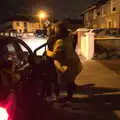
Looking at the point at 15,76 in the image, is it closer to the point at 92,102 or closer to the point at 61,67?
the point at 61,67

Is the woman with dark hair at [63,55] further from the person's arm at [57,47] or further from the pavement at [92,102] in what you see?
the pavement at [92,102]

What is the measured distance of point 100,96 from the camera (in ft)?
31.6

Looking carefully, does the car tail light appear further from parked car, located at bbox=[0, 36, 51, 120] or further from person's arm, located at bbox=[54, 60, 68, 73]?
person's arm, located at bbox=[54, 60, 68, 73]

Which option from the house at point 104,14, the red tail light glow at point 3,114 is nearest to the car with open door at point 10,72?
the red tail light glow at point 3,114

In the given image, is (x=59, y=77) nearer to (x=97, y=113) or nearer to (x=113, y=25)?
(x=97, y=113)

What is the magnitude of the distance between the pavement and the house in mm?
43323

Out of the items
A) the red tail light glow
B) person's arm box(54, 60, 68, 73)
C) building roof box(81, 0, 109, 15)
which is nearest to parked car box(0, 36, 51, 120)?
the red tail light glow

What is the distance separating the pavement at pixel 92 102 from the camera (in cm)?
777

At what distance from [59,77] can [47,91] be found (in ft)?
1.37

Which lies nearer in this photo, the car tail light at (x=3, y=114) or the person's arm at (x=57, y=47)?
the car tail light at (x=3, y=114)

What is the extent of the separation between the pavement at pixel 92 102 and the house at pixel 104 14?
43.3m

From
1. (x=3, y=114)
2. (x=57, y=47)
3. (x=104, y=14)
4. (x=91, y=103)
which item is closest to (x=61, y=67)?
(x=57, y=47)

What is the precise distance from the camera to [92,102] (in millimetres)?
8984

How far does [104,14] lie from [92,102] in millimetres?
55773
